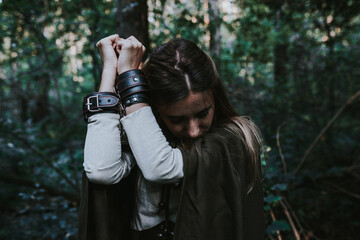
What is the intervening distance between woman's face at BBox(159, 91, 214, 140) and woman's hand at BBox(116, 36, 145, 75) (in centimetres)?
29

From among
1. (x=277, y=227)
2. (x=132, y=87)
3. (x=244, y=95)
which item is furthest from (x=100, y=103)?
(x=244, y=95)

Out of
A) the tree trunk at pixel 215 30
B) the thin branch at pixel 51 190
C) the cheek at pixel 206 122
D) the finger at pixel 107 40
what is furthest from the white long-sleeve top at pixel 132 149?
the tree trunk at pixel 215 30

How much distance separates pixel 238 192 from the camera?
123cm

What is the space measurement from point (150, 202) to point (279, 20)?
14.8 ft

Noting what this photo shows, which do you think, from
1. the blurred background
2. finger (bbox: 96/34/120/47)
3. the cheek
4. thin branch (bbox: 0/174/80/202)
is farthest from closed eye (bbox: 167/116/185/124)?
thin branch (bbox: 0/174/80/202)

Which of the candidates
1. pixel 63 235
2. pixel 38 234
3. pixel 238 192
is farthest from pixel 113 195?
pixel 38 234

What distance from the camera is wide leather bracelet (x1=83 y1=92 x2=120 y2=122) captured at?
3.75 feet

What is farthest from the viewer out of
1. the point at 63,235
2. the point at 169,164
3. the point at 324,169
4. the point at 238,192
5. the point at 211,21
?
the point at 324,169

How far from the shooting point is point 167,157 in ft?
3.66

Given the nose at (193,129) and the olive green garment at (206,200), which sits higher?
the nose at (193,129)

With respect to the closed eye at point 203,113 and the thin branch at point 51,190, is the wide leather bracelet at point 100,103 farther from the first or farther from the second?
the thin branch at point 51,190

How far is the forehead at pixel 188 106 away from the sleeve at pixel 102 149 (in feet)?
1.03

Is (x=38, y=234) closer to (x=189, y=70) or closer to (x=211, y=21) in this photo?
(x=189, y=70)

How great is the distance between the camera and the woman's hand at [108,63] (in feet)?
4.08
